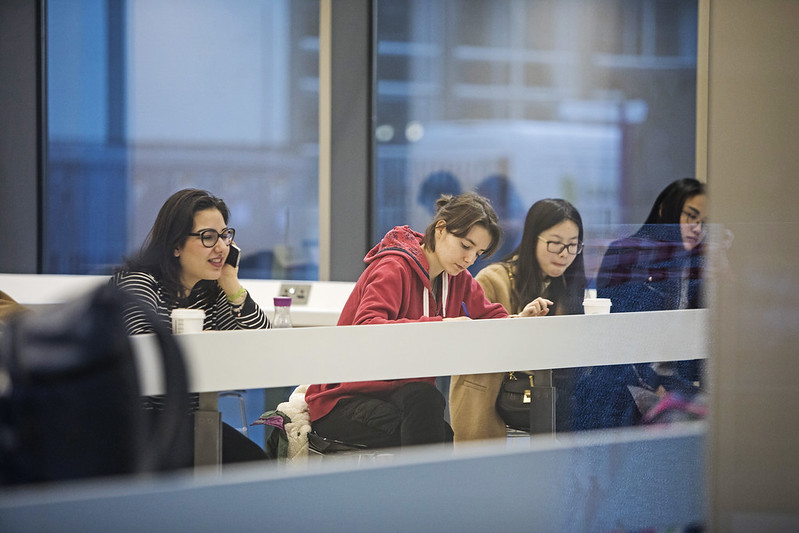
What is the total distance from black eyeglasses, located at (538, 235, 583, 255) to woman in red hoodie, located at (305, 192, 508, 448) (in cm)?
16

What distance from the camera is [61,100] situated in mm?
3842

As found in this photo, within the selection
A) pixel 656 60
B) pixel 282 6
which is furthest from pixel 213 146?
pixel 656 60

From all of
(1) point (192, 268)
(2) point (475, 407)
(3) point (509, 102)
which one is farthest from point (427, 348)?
(3) point (509, 102)

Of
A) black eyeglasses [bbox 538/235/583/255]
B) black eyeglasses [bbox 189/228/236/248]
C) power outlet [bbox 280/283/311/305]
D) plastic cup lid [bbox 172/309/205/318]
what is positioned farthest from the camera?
power outlet [bbox 280/283/311/305]

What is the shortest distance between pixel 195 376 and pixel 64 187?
3.30 metres

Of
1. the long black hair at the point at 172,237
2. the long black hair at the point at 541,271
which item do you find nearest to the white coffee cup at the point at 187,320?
the long black hair at the point at 172,237

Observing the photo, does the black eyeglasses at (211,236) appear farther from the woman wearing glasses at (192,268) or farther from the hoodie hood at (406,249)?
the hoodie hood at (406,249)

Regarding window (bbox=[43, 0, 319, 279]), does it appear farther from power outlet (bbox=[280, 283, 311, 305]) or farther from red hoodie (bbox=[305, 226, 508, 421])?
red hoodie (bbox=[305, 226, 508, 421])

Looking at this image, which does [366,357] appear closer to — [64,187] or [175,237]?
[175,237]

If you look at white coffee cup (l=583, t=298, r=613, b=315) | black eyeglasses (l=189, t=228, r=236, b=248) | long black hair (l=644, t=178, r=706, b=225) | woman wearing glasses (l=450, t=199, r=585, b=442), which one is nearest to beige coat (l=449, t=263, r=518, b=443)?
woman wearing glasses (l=450, t=199, r=585, b=442)

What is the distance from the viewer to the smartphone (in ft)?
5.97

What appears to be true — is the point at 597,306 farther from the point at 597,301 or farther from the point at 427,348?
the point at 427,348

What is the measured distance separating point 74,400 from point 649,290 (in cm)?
69

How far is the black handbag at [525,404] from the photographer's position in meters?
0.91
